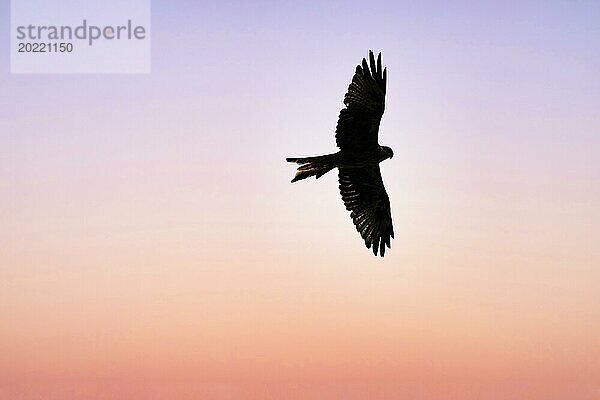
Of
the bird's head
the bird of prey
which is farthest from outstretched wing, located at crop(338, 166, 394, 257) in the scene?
the bird's head

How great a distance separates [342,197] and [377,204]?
2.79ft

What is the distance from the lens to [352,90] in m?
22.6

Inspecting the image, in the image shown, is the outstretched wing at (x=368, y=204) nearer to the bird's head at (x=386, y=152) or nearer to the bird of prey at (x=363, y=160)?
the bird of prey at (x=363, y=160)

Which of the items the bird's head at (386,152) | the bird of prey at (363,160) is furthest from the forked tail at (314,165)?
the bird's head at (386,152)

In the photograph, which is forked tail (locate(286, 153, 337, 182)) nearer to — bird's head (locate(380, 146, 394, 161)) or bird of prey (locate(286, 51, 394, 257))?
bird of prey (locate(286, 51, 394, 257))

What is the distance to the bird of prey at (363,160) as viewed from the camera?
2253 cm

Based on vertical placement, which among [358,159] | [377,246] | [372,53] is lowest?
[377,246]

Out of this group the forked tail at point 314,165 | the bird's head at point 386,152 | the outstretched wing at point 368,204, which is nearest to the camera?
the forked tail at point 314,165

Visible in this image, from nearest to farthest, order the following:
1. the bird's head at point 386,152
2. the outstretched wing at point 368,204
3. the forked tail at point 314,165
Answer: the forked tail at point 314,165, the bird's head at point 386,152, the outstretched wing at point 368,204

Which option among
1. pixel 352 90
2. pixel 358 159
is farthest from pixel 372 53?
pixel 358 159

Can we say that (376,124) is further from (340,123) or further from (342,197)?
(342,197)

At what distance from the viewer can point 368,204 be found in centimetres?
2450

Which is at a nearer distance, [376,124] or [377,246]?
[376,124]

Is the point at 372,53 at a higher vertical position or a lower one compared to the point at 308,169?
higher
